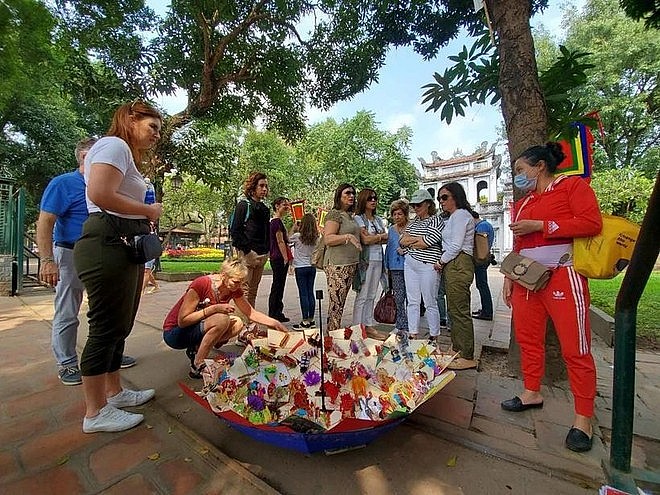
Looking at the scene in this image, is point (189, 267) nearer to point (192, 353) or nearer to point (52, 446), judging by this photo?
point (192, 353)

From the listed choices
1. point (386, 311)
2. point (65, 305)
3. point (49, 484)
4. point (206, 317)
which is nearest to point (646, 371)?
point (386, 311)

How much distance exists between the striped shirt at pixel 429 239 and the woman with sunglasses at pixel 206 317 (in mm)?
1421

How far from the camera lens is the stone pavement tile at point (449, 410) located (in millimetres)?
1826

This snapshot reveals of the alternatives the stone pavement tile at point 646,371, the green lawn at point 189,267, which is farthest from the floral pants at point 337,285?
the green lawn at point 189,267

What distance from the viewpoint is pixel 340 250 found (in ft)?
10.4

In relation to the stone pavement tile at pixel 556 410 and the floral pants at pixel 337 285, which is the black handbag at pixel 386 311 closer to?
the floral pants at pixel 337 285

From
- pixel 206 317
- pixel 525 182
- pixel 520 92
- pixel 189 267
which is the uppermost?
pixel 520 92

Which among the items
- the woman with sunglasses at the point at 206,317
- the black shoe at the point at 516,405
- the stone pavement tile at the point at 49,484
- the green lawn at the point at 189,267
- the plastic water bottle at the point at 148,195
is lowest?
the green lawn at the point at 189,267

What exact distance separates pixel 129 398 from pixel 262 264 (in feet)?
6.11

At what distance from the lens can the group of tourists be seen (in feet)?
A: 5.20

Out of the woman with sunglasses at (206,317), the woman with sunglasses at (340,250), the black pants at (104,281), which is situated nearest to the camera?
the black pants at (104,281)

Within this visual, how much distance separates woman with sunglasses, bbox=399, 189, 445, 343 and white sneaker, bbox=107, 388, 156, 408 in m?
2.02

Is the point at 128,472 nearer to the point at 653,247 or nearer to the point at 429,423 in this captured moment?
the point at 429,423

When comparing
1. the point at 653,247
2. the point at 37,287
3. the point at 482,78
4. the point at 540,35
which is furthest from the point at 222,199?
the point at 653,247
